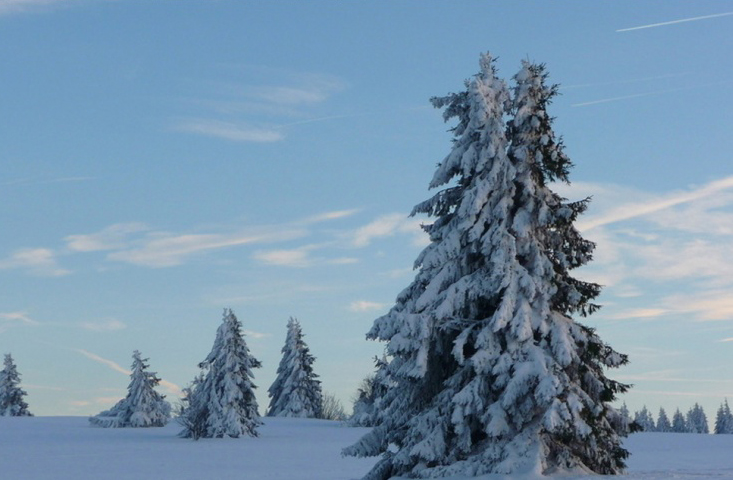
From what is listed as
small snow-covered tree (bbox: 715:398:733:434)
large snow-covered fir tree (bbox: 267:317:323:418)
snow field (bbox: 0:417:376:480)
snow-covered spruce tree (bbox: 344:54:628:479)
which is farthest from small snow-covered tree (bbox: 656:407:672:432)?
snow-covered spruce tree (bbox: 344:54:628:479)

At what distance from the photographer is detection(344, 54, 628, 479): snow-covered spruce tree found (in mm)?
20125

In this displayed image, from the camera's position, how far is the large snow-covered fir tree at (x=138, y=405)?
6088 centimetres

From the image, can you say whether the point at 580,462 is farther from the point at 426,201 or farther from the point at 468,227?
the point at 426,201

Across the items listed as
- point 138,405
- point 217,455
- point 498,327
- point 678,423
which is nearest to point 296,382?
point 138,405

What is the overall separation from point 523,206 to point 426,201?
2.81m

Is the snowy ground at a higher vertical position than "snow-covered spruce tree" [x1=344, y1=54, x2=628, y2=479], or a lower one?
lower

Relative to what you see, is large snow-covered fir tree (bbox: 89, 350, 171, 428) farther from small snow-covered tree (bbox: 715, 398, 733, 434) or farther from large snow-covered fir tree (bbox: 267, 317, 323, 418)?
small snow-covered tree (bbox: 715, 398, 733, 434)

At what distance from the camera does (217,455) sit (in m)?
39.2

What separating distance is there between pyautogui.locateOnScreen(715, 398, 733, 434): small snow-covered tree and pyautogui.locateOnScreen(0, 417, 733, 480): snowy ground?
233ft

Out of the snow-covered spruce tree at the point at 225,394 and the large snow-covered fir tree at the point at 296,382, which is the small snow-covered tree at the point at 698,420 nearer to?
the large snow-covered fir tree at the point at 296,382

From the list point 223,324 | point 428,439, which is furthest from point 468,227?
point 223,324

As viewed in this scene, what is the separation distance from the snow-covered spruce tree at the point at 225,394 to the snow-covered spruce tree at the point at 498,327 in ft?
101

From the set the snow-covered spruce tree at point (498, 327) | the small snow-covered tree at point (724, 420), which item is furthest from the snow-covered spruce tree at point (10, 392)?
the small snow-covered tree at point (724, 420)

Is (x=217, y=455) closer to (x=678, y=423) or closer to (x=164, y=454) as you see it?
(x=164, y=454)
